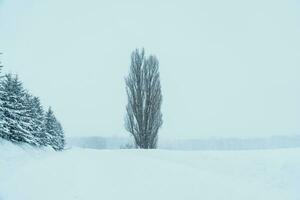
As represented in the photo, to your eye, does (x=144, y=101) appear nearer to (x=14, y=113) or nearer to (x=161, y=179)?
(x=14, y=113)

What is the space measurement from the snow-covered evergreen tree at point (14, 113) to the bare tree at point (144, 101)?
6.96 meters

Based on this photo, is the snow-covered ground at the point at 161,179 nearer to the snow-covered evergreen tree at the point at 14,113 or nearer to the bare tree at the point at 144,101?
the snow-covered evergreen tree at the point at 14,113

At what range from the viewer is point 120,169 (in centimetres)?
1236

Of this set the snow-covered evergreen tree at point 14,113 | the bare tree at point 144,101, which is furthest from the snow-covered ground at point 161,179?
the bare tree at point 144,101

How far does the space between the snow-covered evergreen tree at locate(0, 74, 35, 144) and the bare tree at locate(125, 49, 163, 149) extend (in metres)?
6.96

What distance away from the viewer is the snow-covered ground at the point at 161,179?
9359 mm

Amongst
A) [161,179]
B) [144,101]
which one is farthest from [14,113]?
[161,179]

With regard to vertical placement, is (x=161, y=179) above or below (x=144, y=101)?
below

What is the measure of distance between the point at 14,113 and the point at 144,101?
8.80 metres

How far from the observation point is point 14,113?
21.5 meters

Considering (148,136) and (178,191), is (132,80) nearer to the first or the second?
(148,136)

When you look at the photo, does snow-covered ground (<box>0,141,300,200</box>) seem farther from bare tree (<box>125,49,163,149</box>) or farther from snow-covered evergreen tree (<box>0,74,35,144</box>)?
bare tree (<box>125,49,163,149</box>)

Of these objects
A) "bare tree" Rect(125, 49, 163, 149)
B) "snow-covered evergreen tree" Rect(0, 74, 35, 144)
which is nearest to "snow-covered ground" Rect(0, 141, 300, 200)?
"snow-covered evergreen tree" Rect(0, 74, 35, 144)

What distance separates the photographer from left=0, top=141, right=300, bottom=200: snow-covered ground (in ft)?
30.7
